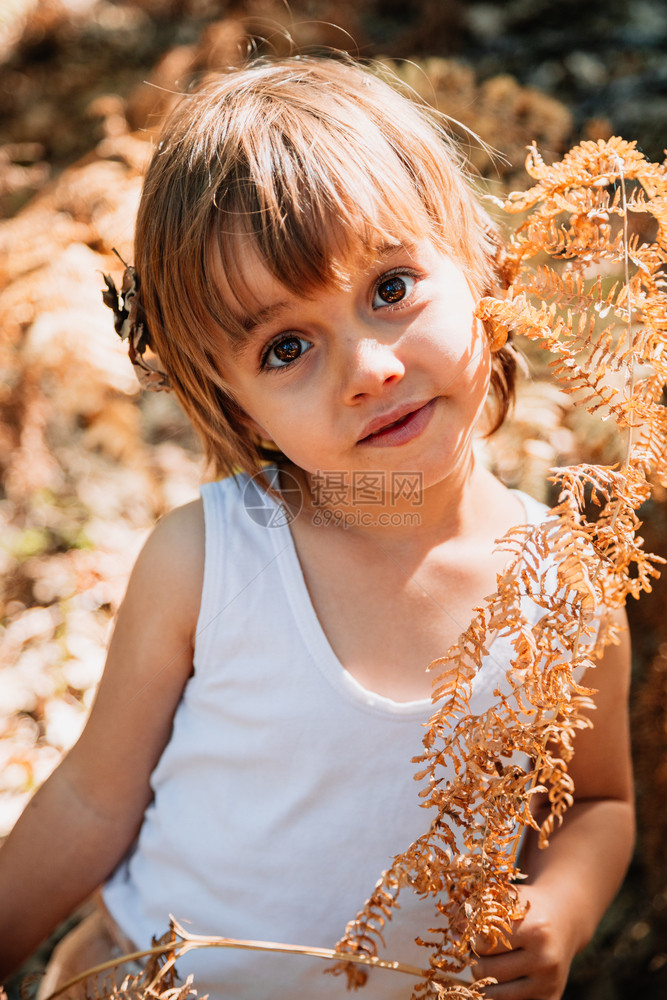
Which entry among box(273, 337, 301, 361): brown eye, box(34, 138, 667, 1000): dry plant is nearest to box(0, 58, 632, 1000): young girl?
box(273, 337, 301, 361): brown eye

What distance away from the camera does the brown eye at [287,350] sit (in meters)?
1.34

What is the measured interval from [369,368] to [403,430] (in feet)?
0.47

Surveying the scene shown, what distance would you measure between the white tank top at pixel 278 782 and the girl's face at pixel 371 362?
339mm

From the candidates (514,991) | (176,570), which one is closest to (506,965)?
(514,991)

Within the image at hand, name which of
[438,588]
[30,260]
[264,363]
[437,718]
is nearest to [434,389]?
[264,363]

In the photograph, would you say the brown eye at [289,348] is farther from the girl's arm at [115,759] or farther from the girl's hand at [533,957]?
the girl's hand at [533,957]

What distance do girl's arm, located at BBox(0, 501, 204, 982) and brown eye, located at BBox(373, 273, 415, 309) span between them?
2.01 ft

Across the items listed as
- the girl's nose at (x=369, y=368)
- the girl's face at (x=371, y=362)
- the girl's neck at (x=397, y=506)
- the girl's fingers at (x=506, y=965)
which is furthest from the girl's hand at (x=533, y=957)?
the girl's nose at (x=369, y=368)

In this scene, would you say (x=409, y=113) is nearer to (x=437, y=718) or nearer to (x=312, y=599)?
(x=312, y=599)

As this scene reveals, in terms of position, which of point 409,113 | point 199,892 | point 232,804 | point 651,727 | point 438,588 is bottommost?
point 651,727

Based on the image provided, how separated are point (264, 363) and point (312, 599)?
0.50m

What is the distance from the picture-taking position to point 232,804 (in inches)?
63.2

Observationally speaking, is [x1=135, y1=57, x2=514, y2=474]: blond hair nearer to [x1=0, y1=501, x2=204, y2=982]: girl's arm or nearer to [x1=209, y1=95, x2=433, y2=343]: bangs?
[x1=209, y1=95, x2=433, y2=343]: bangs

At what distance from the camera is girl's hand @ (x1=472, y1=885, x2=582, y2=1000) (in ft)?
4.64
